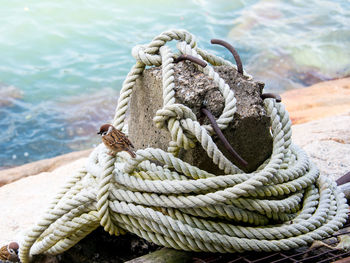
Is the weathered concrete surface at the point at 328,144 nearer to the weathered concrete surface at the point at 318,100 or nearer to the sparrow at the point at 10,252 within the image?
the weathered concrete surface at the point at 318,100

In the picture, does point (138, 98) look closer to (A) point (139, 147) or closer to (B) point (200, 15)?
(A) point (139, 147)

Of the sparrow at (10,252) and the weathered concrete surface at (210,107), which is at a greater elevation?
the weathered concrete surface at (210,107)

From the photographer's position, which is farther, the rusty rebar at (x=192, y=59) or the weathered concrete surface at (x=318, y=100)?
the weathered concrete surface at (x=318, y=100)

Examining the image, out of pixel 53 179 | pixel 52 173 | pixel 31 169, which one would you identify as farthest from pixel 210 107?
pixel 31 169

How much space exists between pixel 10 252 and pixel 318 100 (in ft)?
18.3

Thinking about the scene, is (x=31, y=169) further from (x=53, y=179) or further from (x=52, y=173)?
(x=53, y=179)

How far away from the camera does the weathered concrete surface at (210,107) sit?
1573 mm

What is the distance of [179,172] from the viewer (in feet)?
5.18

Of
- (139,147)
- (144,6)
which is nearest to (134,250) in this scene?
(139,147)

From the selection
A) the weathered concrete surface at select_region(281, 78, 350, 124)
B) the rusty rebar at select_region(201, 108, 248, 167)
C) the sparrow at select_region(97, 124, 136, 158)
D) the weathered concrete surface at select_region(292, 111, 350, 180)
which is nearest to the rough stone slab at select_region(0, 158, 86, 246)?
the sparrow at select_region(97, 124, 136, 158)

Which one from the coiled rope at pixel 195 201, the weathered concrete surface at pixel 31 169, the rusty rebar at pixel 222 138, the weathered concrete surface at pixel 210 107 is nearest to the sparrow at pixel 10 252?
the coiled rope at pixel 195 201

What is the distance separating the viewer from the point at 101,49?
894 cm

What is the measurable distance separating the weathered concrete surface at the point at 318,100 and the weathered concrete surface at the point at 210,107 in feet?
12.4

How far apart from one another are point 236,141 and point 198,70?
36 cm
